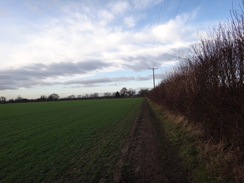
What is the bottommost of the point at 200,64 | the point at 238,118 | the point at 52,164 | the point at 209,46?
the point at 52,164

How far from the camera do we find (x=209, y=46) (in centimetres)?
625

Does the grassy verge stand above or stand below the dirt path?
above

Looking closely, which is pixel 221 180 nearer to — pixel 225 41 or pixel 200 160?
pixel 200 160

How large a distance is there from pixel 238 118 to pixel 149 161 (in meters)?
3.14

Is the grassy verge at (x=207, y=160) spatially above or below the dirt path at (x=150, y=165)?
above

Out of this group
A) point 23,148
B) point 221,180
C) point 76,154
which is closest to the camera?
point 221,180

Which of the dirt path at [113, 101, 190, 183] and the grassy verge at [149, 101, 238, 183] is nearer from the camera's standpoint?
the grassy verge at [149, 101, 238, 183]

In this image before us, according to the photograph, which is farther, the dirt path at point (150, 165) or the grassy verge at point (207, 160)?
the dirt path at point (150, 165)

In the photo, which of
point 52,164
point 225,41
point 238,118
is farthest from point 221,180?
point 52,164

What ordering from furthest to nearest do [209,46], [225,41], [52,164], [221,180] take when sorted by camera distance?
[52,164] → [209,46] → [225,41] → [221,180]

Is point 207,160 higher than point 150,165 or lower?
higher

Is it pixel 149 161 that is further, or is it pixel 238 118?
pixel 149 161

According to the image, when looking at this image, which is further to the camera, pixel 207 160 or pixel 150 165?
pixel 150 165

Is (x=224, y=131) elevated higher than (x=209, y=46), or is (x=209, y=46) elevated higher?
(x=209, y=46)
